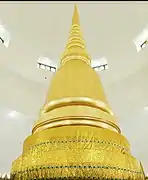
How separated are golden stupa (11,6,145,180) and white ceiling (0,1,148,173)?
11.7 feet

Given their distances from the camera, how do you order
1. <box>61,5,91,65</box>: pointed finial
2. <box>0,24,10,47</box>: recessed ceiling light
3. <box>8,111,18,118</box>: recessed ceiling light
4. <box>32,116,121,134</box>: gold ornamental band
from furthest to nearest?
<box>8,111,18,118</box>: recessed ceiling light < <box>0,24,10,47</box>: recessed ceiling light < <box>61,5,91,65</box>: pointed finial < <box>32,116,121,134</box>: gold ornamental band

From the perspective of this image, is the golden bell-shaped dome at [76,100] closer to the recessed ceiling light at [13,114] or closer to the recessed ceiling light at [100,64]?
the recessed ceiling light at [100,64]

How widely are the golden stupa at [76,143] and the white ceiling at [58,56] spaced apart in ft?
11.7

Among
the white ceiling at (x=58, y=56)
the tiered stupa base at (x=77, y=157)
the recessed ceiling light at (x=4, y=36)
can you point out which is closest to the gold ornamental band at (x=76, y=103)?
the tiered stupa base at (x=77, y=157)

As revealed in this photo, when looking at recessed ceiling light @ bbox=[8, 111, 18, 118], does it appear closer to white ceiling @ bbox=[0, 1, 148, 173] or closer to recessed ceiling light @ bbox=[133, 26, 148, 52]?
white ceiling @ bbox=[0, 1, 148, 173]

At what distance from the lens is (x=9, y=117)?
17.0ft

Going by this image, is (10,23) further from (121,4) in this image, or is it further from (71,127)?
(71,127)

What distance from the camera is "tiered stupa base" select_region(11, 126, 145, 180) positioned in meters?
0.52

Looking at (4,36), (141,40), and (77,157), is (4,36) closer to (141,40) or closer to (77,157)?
(141,40)

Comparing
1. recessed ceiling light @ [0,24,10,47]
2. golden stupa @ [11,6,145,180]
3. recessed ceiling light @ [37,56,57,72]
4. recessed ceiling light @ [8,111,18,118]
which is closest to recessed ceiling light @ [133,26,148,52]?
recessed ceiling light @ [37,56,57,72]

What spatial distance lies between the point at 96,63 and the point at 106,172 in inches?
182

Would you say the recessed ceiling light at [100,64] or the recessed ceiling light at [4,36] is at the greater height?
the recessed ceiling light at [4,36]

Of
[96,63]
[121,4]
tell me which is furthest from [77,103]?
[96,63]

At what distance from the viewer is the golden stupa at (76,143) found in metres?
0.52
